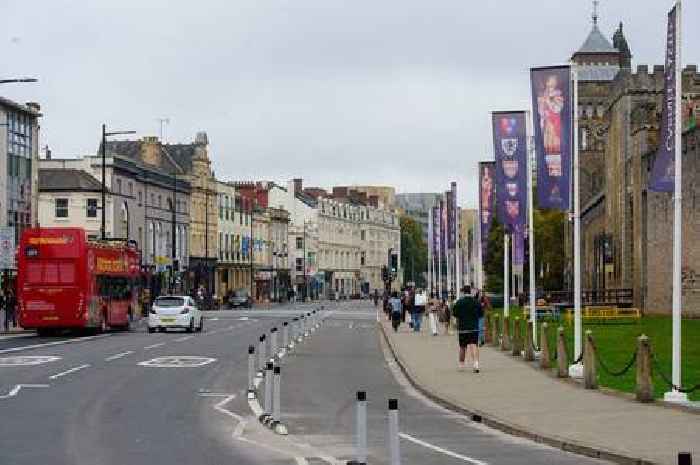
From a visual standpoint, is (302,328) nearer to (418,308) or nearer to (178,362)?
(418,308)

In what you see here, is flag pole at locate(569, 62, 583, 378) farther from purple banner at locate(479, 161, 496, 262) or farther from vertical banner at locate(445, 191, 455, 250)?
vertical banner at locate(445, 191, 455, 250)

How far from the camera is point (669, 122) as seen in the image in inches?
913

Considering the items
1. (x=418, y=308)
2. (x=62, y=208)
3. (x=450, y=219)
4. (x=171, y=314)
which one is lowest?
(x=171, y=314)

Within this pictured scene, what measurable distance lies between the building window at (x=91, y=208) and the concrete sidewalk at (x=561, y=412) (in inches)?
2496

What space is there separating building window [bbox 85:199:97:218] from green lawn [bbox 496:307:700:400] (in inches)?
1603

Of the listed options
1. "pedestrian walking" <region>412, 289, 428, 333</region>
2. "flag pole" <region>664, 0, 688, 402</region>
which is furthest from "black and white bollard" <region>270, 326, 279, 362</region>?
"pedestrian walking" <region>412, 289, 428, 333</region>

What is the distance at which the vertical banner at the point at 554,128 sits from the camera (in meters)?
31.9

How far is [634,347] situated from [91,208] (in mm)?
61085

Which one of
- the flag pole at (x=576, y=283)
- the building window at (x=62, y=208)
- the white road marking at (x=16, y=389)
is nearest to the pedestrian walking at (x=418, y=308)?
the flag pole at (x=576, y=283)

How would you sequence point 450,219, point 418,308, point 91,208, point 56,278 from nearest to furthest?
point 56,278 → point 418,308 → point 450,219 → point 91,208

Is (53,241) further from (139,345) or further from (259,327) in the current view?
(259,327)

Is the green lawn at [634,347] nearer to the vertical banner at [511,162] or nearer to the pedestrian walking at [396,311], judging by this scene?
the vertical banner at [511,162]

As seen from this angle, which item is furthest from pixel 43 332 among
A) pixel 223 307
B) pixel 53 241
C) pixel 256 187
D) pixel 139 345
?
pixel 256 187

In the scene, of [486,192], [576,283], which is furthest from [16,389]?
[486,192]
